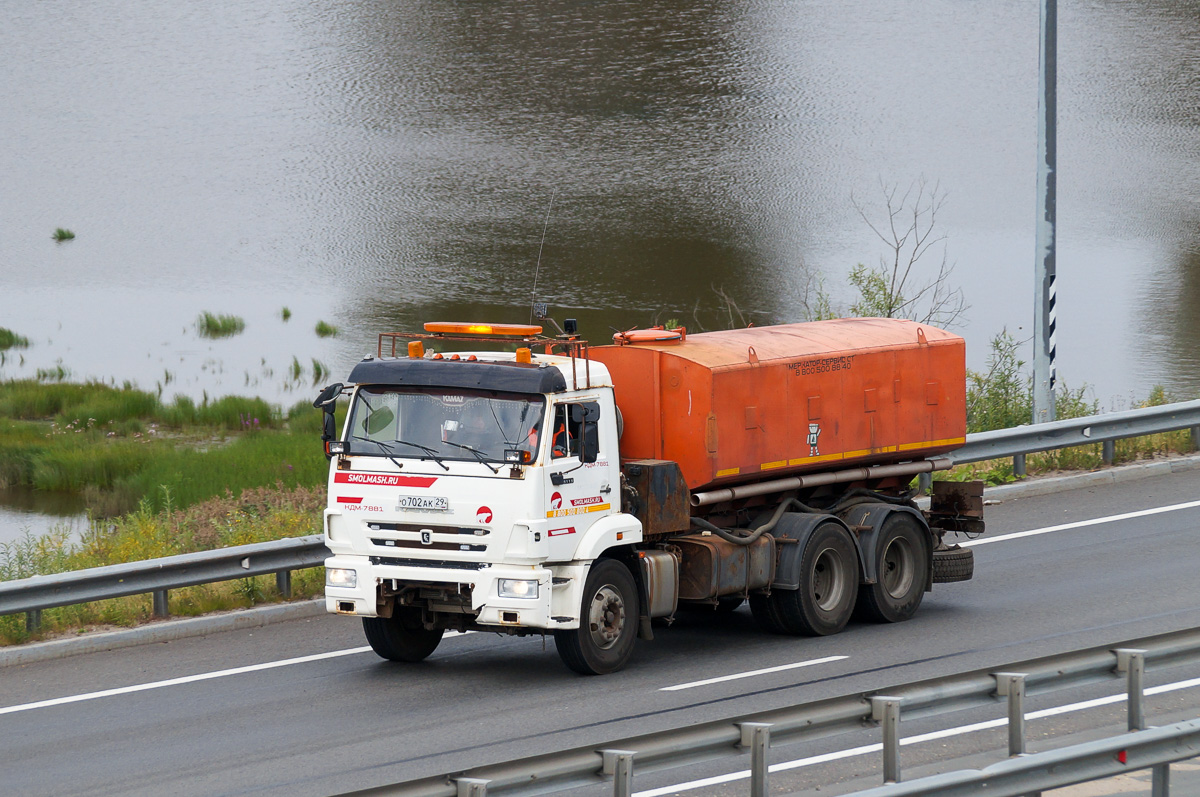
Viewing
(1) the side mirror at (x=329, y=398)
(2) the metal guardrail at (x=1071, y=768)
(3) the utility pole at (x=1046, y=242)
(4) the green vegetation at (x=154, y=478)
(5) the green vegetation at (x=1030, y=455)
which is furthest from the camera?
(3) the utility pole at (x=1046, y=242)

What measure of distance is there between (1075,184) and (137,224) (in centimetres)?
3542

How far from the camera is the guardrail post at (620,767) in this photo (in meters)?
6.45

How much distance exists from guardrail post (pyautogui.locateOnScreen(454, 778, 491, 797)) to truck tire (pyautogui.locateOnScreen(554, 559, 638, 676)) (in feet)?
17.3

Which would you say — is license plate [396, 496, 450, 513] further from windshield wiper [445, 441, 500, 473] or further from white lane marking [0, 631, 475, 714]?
white lane marking [0, 631, 475, 714]

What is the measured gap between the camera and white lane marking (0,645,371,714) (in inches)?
452

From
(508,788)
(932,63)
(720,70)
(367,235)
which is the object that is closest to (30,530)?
(508,788)

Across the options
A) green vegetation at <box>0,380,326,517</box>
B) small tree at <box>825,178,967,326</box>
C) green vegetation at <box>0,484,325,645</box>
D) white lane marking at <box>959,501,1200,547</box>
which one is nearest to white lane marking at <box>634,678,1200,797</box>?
white lane marking at <box>959,501,1200,547</box>

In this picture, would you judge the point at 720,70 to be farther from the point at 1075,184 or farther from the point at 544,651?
the point at 544,651

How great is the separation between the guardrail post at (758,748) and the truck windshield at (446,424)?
4.69m

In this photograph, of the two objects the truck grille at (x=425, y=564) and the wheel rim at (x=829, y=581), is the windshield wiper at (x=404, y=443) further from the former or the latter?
the wheel rim at (x=829, y=581)

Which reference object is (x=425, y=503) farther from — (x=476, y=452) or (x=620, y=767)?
(x=620, y=767)

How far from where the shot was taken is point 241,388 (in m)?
33.6

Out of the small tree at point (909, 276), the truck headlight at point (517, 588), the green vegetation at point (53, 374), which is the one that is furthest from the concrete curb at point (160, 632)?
the green vegetation at point (53, 374)

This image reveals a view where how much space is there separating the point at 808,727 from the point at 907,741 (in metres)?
3.18
